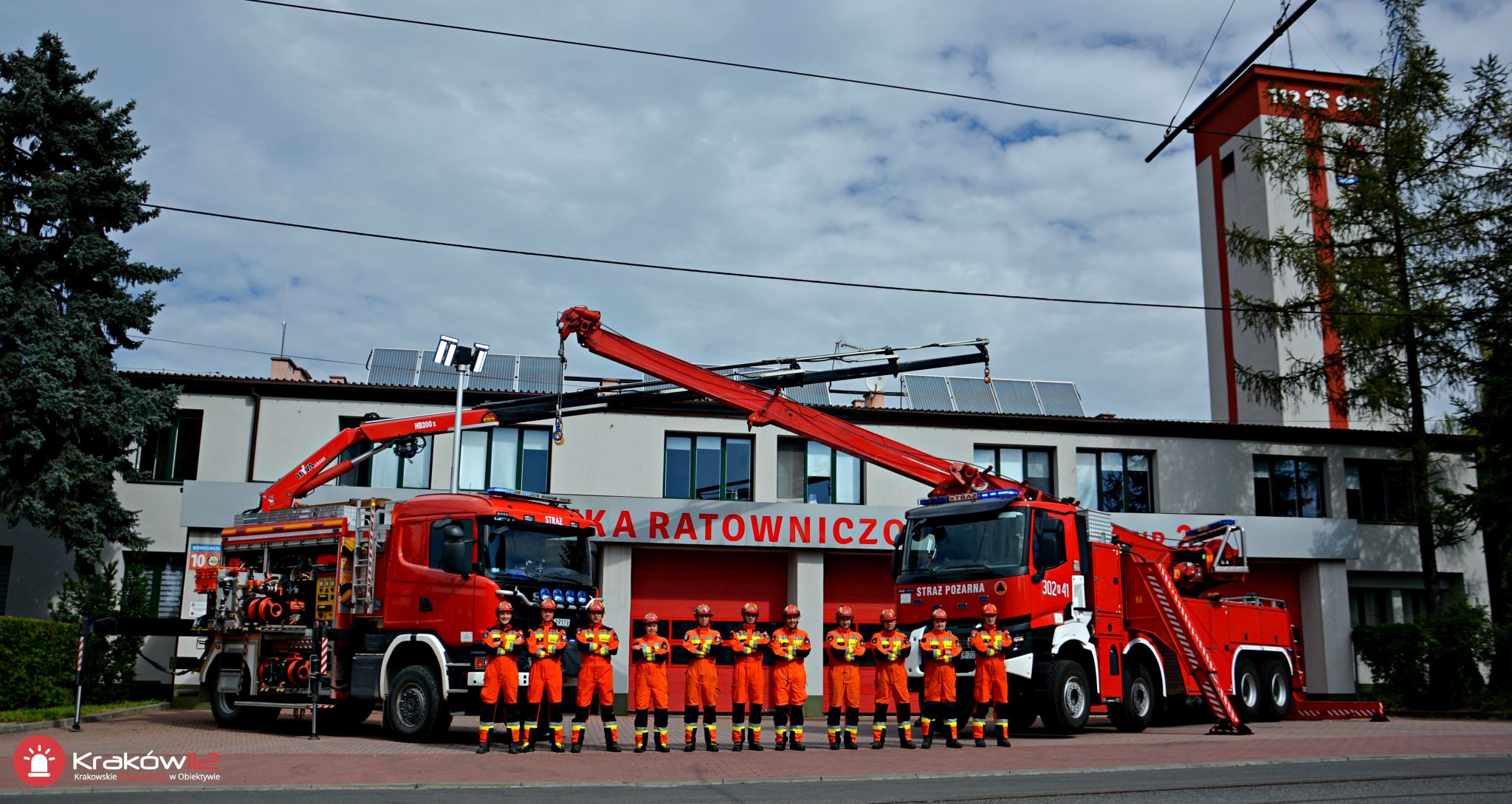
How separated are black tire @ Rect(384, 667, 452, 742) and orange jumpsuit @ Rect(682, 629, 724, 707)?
3.48 m

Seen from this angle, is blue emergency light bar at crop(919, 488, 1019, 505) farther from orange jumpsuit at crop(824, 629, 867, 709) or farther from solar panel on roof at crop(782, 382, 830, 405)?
solar panel on roof at crop(782, 382, 830, 405)

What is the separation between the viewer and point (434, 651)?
15367 mm

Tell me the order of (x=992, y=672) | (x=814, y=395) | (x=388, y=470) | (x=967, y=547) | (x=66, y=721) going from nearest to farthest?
(x=992, y=672)
(x=967, y=547)
(x=66, y=721)
(x=388, y=470)
(x=814, y=395)

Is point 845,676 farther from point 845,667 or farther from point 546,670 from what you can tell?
point 546,670

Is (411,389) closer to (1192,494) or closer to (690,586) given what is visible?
(690,586)

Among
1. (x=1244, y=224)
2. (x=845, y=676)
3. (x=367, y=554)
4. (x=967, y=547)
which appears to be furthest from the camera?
(x=1244, y=224)

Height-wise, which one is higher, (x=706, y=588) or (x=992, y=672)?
(x=706, y=588)

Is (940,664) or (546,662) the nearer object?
(546,662)

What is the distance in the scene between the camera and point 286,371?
26547mm

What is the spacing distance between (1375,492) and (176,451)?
28.1 m

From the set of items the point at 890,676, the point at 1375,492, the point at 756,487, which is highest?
the point at 1375,492

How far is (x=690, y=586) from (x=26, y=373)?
13193 mm

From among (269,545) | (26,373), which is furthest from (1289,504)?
(26,373)

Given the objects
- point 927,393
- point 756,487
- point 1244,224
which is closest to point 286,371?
point 756,487
